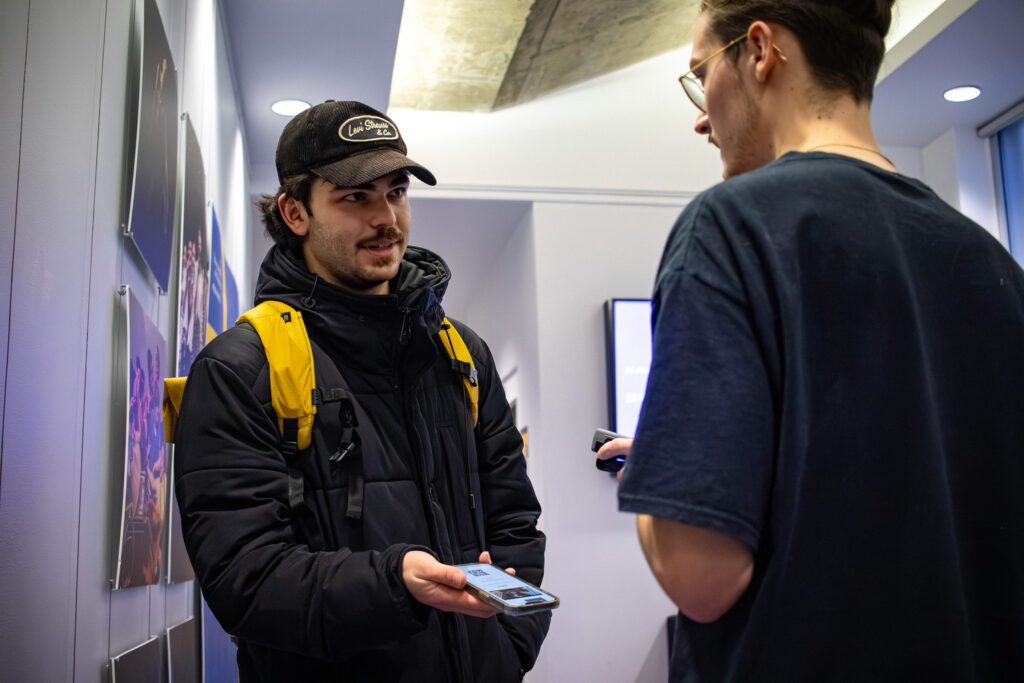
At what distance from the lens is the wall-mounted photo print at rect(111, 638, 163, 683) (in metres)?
1.72

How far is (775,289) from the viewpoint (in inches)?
34.1

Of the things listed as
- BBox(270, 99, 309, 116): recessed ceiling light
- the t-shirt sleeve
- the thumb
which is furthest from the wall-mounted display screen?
the t-shirt sleeve

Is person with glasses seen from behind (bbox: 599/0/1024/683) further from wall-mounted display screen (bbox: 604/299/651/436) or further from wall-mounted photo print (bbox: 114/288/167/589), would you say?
wall-mounted display screen (bbox: 604/299/651/436)

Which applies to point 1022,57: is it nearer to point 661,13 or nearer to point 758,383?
point 661,13

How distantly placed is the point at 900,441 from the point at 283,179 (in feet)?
4.48

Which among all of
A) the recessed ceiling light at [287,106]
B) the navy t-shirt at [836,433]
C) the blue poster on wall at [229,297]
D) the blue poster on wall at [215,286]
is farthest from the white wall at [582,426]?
the navy t-shirt at [836,433]

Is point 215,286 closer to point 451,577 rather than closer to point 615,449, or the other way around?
point 615,449

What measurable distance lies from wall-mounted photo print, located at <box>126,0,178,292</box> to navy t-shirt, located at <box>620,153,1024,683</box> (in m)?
1.41

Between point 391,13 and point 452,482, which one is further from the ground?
point 391,13

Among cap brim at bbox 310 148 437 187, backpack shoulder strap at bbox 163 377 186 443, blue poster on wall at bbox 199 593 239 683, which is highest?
cap brim at bbox 310 148 437 187

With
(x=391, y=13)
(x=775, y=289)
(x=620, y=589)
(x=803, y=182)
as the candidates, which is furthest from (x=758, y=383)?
(x=620, y=589)

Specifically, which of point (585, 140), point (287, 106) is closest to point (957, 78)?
point (585, 140)

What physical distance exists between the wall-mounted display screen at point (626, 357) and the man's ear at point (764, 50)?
178 inches

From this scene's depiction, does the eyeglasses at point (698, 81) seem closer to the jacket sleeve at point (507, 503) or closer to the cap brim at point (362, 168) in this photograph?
the cap brim at point (362, 168)
